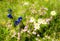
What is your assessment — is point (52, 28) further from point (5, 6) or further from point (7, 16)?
point (5, 6)

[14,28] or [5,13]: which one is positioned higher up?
[5,13]

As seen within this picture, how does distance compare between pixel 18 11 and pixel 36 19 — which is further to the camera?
pixel 18 11

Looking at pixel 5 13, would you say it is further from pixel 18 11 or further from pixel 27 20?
pixel 27 20

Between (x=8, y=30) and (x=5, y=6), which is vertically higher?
(x=5, y=6)

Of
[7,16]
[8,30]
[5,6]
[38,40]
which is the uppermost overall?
[5,6]

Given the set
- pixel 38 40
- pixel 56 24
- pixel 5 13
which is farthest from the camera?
pixel 5 13

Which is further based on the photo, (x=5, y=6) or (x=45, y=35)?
(x=5, y=6)

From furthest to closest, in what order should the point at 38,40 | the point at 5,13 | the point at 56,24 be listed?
the point at 5,13 < the point at 56,24 < the point at 38,40

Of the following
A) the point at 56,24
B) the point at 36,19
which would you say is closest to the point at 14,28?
the point at 36,19

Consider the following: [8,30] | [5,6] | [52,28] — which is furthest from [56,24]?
[5,6]
